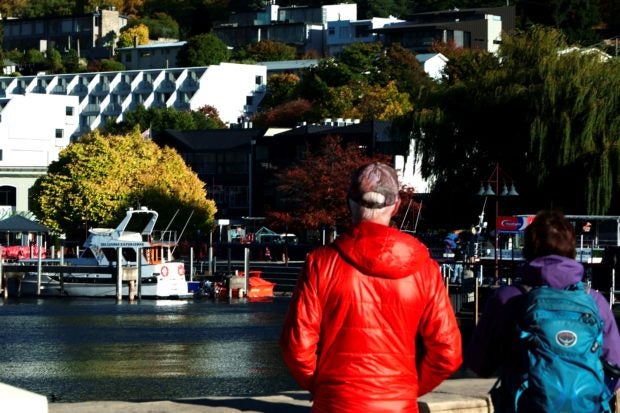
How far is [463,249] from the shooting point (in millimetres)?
61531

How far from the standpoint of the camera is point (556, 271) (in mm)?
8367

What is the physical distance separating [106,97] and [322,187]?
68.5 meters

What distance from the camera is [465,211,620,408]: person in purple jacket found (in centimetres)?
838

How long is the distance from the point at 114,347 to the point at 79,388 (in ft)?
36.4

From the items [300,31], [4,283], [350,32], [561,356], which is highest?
[300,31]

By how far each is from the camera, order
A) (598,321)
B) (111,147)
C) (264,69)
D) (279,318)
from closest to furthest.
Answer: (598,321) → (279,318) → (111,147) → (264,69)

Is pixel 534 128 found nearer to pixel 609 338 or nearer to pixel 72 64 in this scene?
pixel 609 338

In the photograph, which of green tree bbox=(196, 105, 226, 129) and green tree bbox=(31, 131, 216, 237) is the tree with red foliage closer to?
green tree bbox=(31, 131, 216, 237)

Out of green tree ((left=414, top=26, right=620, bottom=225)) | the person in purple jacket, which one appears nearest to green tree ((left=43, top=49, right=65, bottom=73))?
green tree ((left=414, top=26, right=620, bottom=225))

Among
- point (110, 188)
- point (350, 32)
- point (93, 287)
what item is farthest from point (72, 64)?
point (93, 287)

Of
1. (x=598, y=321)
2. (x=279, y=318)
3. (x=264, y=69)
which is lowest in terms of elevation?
(x=279, y=318)

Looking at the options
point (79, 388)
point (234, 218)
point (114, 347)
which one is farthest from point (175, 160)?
point (79, 388)

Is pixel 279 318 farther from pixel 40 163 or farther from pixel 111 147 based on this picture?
pixel 40 163

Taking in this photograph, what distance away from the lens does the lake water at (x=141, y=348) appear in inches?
1243
